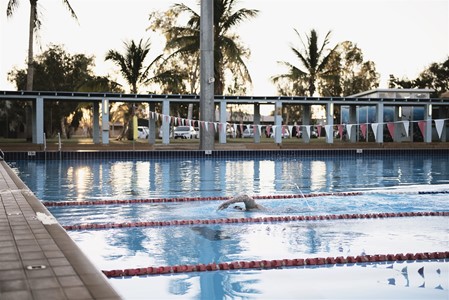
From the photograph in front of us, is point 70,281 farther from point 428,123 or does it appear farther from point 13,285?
point 428,123

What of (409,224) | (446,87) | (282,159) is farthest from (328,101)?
(446,87)

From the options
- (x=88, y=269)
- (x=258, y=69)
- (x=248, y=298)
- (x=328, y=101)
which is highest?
(x=258, y=69)

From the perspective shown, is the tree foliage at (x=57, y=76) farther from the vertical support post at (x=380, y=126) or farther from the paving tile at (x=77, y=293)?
the paving tile at (x=77, y=293)

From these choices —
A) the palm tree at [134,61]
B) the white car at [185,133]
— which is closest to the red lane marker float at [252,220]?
the palm tree at [134,61]

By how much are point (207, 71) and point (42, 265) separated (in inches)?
812

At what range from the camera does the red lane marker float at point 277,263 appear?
16.9 ft

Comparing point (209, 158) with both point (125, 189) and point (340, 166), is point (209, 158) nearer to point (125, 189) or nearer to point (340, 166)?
point (340, 166)

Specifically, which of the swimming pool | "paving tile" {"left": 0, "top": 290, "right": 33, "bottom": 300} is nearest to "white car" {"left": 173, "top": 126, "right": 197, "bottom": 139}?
the swimming pool

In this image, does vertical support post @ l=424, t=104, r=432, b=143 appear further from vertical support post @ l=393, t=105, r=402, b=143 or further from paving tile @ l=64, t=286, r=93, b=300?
paving tile @ l=64, t=286, r=93, b=300

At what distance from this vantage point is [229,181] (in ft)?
47.0

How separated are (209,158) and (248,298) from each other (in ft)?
61.8

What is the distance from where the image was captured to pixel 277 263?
18.0ft

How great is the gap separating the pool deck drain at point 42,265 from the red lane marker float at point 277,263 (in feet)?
2.38

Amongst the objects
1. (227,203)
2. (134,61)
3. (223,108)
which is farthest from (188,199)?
(134,61)
